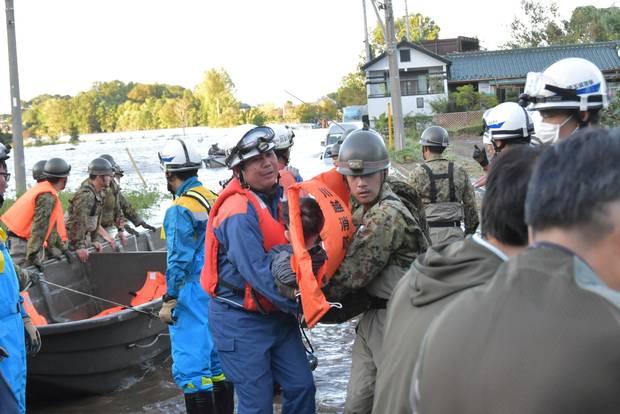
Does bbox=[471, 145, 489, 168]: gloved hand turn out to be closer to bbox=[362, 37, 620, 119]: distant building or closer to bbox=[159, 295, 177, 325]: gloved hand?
bbox=[159, 295, 177, 325]: gloved hand

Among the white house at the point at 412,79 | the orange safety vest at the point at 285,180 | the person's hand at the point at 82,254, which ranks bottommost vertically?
the person's hand at the point at 82,254

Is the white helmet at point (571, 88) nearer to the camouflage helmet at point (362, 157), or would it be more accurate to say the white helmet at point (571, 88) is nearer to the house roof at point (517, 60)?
the camouflage helmet at point (362, 157)

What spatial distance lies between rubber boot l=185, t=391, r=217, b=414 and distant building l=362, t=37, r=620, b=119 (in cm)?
4459

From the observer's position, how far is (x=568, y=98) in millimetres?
3908

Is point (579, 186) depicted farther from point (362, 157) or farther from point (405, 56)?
point (405, 56)

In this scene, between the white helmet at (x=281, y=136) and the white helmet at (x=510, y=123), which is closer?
the white helmet at (x=281, y=136)

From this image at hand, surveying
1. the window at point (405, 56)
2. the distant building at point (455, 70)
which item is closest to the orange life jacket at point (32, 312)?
the distant building at point (455, 70)

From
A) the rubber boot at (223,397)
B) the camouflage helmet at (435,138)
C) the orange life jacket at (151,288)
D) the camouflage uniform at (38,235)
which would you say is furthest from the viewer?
the orange life jacket at (151,288)

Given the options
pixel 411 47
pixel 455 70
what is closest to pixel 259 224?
pixel 455 70

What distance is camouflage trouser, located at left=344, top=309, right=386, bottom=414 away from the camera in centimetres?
433

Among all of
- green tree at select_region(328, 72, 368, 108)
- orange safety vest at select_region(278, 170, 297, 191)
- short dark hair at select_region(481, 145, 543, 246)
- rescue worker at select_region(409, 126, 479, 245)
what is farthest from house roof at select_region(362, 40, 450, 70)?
short dark hair at select_region(481, 145, 543, 246)

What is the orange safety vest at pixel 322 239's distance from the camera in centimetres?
401

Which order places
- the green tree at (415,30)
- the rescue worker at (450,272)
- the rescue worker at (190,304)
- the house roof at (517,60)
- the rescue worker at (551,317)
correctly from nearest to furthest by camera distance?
the rescue worker at (551,317) < the rescue worker at (450,272) < the rescue worker at (190,304) < the house roof at (517,60) < the green tree at (415,30)

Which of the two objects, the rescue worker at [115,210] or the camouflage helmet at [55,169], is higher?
the camouflage helmet at [55,169]
